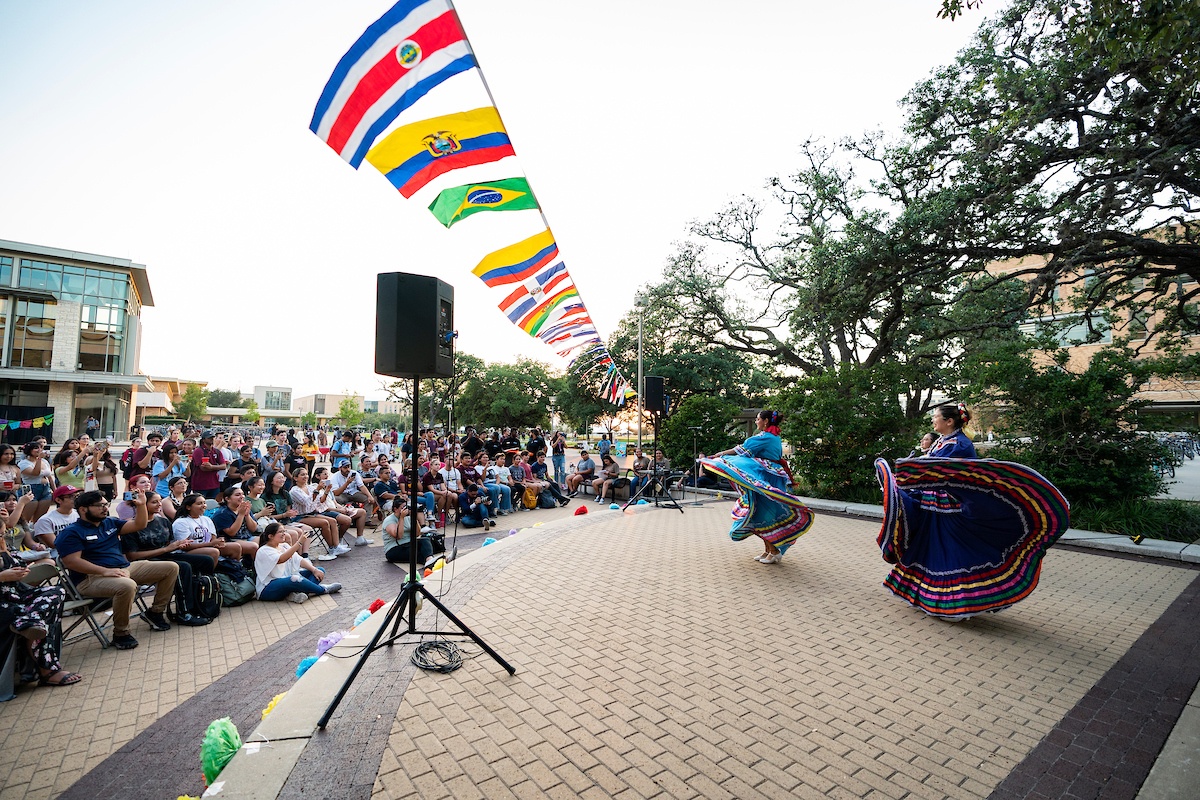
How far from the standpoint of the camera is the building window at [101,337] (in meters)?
36.4

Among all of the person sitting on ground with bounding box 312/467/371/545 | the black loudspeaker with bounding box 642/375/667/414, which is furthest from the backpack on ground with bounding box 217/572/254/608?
the black loudspeaker with bounding box 642/375/667/414

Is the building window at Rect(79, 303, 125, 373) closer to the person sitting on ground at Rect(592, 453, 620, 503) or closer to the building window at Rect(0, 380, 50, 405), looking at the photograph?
the building window at Rect(0, 380, 50, 405)

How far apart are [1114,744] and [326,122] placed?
688 cm

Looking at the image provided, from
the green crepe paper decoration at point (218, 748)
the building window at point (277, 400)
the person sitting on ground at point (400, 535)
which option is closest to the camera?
the green crepe paper decoration at point (218, 748)

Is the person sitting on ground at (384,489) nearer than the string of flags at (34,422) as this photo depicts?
Yes

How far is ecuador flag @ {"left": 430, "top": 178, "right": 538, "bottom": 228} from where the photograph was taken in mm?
6012

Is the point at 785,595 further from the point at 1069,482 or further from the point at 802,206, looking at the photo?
the point at 802,206

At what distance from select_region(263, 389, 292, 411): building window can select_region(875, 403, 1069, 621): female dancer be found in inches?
5901

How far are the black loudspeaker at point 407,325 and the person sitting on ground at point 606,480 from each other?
34.5 feet

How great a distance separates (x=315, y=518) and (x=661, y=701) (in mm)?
6625

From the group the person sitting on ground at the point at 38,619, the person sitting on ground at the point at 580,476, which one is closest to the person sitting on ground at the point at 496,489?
the person sitting on ground at the point at 580,476

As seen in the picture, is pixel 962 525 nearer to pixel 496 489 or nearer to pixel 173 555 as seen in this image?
pixel 173 555

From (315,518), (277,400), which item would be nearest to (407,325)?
(315,518)

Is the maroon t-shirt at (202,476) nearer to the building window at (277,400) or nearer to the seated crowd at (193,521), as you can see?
the seated crowd at (193,521)
